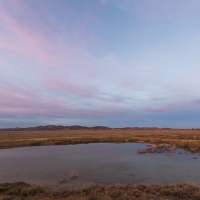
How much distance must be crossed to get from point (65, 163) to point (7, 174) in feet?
20.2

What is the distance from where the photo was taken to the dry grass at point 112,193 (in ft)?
32.9

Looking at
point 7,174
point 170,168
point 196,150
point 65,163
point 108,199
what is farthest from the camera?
point 196,150

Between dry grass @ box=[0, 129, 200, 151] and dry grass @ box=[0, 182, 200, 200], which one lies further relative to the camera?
dry grass @ box=[0, 129, 200, 151]

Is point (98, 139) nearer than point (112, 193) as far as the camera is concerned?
No

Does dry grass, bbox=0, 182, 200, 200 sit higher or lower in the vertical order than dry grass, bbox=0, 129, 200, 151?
lower

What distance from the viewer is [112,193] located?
414 inches

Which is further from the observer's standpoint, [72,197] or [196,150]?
[196,150]

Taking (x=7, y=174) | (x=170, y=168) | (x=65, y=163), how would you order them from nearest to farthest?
1. (x=7, y=174)
2. (x=170, y=168)
3. (x=65, y=163)

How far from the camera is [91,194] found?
1052cm

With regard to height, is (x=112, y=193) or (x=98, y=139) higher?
(x=98, y=139)

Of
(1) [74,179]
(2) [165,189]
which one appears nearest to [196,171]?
(2) [165,189]

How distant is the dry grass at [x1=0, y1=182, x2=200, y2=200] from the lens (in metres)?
10.0

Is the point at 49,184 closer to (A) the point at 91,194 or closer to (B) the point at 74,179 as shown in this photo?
(B) the point at 74,179

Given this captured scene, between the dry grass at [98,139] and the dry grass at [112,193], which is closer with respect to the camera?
the dry grass at [112,193]
